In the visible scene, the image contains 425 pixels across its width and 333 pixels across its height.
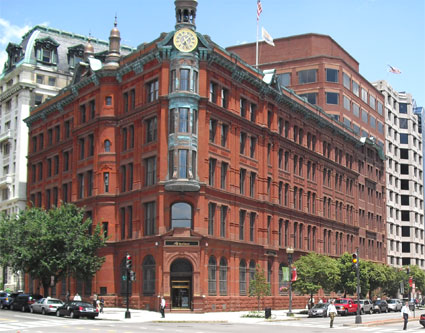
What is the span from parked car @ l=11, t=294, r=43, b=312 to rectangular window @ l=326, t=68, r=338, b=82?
209 feet

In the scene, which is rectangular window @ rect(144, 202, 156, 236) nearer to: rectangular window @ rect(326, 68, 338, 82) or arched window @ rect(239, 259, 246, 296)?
arched window @ rect(239, 259, 246, 296)

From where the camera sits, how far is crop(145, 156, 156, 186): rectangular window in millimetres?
61531


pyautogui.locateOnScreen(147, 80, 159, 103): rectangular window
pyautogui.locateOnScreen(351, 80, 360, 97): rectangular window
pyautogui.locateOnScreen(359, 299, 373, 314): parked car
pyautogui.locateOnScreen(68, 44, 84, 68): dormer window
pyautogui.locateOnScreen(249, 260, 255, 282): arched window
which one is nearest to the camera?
pyautogui.locateOnScreen(147, 80, 159, 103): rectangular window

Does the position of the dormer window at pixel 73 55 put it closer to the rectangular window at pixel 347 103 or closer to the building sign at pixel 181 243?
the rectangular window at pixel 347 103

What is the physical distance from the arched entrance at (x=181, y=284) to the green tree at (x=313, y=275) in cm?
1312

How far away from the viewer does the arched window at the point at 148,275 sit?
59.1m

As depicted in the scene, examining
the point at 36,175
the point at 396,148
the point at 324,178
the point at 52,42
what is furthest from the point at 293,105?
the point at 396,148

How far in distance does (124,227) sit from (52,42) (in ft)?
155

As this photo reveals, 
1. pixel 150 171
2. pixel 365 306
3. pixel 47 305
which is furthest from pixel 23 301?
pixel 365 306

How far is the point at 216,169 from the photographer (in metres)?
62.0

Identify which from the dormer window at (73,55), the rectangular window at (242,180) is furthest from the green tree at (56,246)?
the dormer window at (73,55)

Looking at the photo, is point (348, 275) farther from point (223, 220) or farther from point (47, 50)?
point (47, 50)

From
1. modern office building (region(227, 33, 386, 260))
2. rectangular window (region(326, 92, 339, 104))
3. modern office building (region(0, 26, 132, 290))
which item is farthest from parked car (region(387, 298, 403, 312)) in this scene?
modern office building (region(0, 26, 132, 290))

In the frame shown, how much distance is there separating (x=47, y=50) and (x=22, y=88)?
8.84 metres
